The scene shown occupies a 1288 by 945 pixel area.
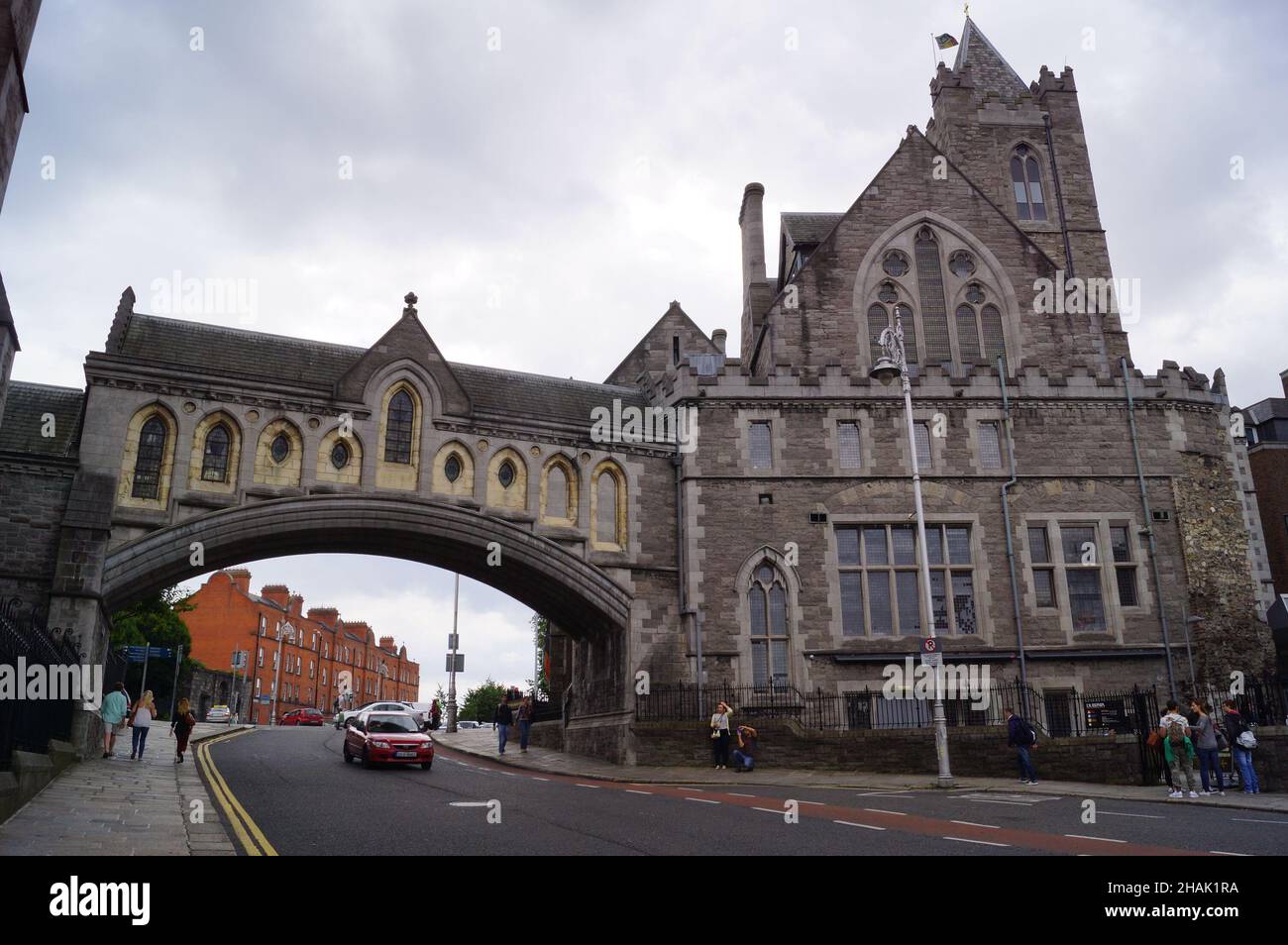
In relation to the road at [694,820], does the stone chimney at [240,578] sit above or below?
above

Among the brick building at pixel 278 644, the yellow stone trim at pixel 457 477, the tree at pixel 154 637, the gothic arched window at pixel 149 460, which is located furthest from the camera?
the brick building at pixel 278 644

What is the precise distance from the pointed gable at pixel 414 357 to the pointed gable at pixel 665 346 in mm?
10263

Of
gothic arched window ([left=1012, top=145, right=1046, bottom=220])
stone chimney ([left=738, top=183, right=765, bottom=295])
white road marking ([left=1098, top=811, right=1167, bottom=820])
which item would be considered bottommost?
white road marking ([left=1098, top=811, right=1167, bottom=820])

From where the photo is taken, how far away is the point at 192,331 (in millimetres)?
23594

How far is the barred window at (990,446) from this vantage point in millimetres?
26484

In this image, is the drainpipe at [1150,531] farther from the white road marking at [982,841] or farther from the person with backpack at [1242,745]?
the white road marking at [982,841]

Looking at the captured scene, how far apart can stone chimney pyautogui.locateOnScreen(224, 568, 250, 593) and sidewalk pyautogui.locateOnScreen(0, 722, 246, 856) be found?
55.2 meters

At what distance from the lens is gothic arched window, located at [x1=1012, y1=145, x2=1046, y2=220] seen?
34.7 meters

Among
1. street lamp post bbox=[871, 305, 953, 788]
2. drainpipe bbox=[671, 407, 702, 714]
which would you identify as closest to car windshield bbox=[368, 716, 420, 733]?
drainpipe bbox=[671, 407, 702, 714]

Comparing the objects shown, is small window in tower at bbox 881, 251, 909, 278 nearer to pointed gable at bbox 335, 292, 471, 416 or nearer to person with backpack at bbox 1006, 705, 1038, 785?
pointed gable at bbox 335, 292, 471, 416

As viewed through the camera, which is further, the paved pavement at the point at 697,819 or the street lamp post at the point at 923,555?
the street lamp post at the point at 923,555

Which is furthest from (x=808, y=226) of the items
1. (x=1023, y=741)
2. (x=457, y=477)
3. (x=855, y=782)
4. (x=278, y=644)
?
(x=278, y=644)

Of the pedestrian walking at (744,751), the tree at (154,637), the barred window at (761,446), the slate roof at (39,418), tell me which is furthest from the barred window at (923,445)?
the tree at (154,637)

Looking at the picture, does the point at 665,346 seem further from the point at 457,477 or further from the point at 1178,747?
the point at 1178,747
